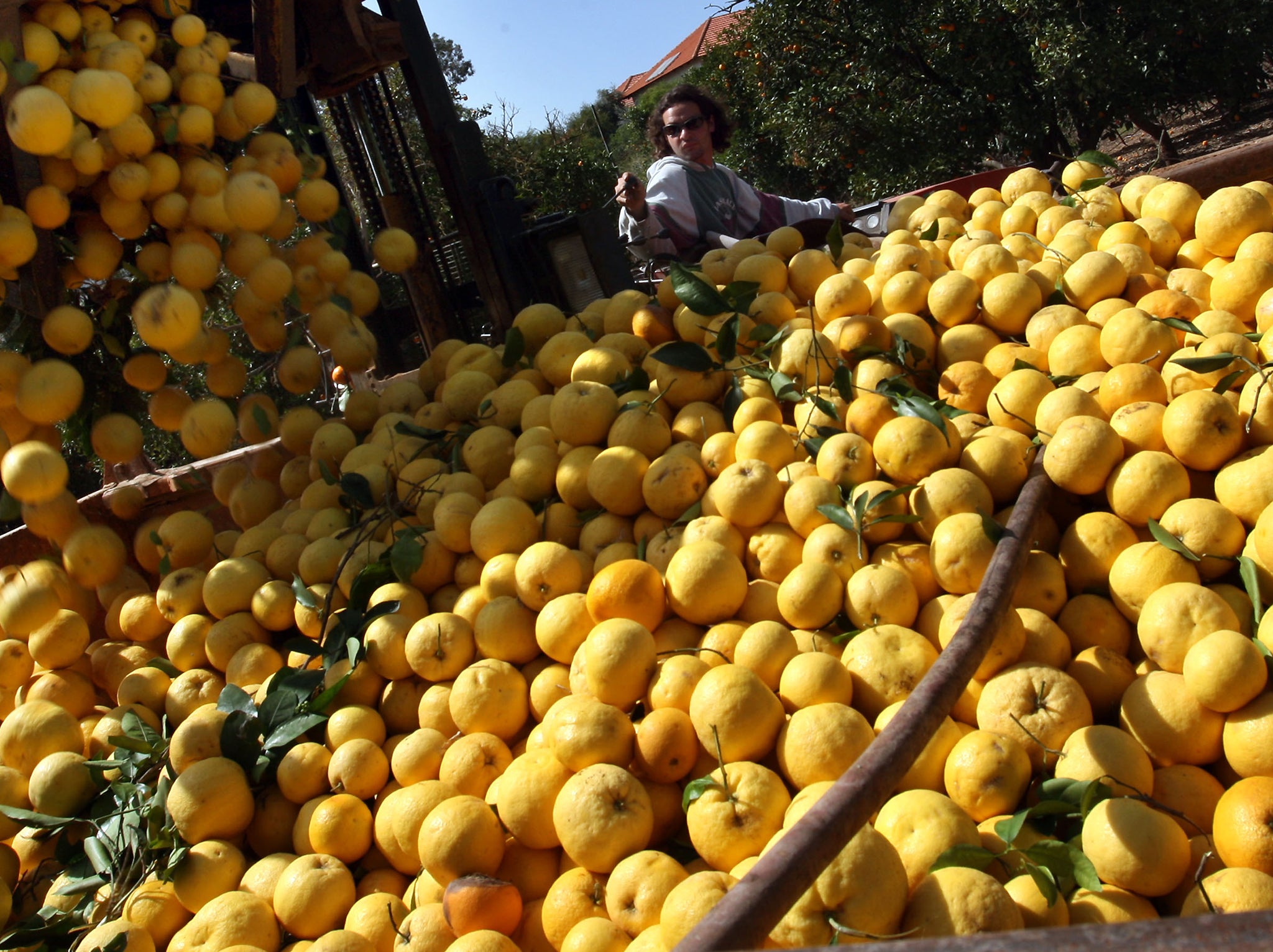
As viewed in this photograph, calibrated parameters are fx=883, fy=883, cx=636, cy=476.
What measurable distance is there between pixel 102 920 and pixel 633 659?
1.36 m

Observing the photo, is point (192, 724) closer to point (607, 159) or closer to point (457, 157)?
point (457, 157)

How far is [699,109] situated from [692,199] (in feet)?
3.06

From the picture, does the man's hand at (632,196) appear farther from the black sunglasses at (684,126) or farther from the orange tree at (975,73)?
the orange tree at (975,73)

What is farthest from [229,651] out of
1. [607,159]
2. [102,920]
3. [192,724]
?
[607,159]

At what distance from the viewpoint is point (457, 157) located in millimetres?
4125

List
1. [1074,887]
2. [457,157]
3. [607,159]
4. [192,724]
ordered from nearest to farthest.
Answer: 1. [1074,887]
2. [192,724]
3. [457,157]
4. [607,159]

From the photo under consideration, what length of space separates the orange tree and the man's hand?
26.2ft

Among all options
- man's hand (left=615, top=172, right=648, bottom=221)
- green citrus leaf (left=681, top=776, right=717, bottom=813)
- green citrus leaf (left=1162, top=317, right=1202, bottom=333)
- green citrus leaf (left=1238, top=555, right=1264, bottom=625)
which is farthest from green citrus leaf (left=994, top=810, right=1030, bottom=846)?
man's hand (left=615, top=172, right=648, bottom=221)

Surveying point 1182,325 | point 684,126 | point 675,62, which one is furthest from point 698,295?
point 675,62

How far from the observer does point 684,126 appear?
5508 mm

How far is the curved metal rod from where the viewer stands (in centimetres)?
104

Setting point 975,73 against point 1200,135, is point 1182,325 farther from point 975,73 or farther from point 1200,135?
point 1200,135

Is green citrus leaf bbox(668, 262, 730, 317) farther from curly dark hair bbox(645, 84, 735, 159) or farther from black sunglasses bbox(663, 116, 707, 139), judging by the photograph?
curly dark hair bbox(645, 84, 735, 159)

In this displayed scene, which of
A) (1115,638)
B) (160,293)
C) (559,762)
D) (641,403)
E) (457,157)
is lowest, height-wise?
(1115,638)
